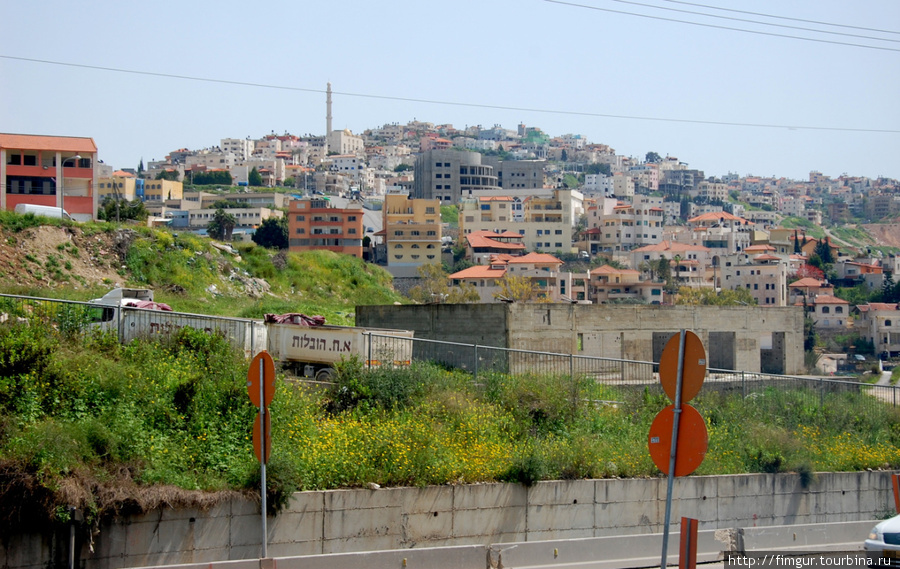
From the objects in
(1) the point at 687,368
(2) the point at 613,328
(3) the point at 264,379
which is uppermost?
(1) the point at 687,368

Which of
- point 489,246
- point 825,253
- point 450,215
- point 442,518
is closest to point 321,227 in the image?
point 489,246

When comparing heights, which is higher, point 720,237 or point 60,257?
point 720,237

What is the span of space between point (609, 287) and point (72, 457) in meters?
101

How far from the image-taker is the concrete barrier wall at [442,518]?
11289 millimetres

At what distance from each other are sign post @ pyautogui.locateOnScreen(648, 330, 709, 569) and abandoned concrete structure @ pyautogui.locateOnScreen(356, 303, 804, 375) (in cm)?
1647

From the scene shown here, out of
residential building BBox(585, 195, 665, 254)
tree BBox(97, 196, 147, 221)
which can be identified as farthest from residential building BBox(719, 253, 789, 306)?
tree BBox(97, 196, 147, 221)

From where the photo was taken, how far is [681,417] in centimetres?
824

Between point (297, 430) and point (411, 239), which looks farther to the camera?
point (411, 239)

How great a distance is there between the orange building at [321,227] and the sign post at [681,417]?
9052 centimetres

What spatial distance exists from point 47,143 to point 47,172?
192 centimetres

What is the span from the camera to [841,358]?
302ft

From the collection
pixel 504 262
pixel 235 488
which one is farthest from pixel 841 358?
pixel 235 488

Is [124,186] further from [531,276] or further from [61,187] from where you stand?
[61,187]

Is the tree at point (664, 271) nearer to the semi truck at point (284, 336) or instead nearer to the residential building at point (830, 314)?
the residential building at point (830, 314)
